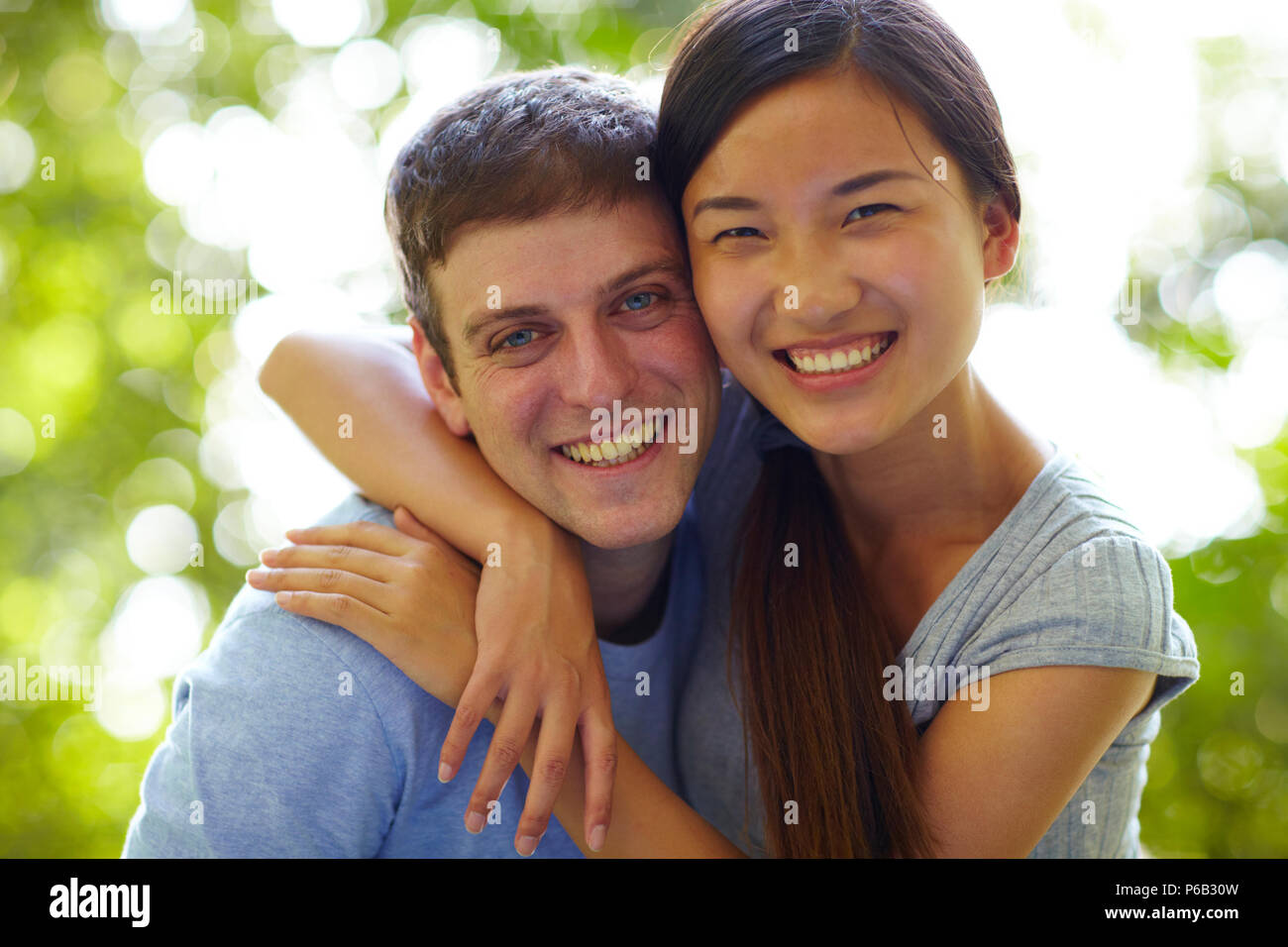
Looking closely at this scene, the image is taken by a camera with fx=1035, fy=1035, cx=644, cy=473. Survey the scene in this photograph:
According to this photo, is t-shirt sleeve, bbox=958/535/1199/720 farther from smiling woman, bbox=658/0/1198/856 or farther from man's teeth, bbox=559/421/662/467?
man's teeth, bbox=559/421/662/467

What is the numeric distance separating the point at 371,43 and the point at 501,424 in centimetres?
175

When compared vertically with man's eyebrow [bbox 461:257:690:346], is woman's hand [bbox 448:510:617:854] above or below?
below

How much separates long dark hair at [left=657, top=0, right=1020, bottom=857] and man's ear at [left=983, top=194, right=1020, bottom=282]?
0.01m

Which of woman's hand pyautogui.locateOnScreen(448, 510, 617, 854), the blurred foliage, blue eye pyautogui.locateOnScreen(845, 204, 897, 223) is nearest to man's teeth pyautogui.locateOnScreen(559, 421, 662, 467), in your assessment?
woman's hand pyautogui.locateOnScreen(448, 510, 617, 854)

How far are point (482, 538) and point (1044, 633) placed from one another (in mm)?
685

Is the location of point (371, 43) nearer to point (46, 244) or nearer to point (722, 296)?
point (46, 244)

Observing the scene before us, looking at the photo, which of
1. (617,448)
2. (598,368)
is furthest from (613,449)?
(598,368)

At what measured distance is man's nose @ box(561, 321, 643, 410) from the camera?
4.12ft

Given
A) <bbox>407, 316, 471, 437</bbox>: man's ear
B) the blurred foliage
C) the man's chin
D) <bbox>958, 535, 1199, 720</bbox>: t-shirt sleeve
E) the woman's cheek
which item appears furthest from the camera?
the blurred foliage

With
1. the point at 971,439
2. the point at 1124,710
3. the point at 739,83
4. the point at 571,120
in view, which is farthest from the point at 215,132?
the point at 1124,710

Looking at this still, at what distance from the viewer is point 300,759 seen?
1212mm

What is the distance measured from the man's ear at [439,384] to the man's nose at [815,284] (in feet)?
1.63

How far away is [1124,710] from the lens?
116 cm
